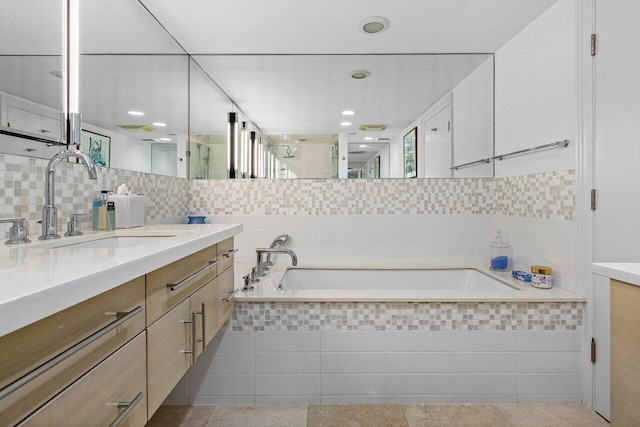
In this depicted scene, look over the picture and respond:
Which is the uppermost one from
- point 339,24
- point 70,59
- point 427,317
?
point 339,24

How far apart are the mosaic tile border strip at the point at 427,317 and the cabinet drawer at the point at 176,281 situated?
1.76 feet

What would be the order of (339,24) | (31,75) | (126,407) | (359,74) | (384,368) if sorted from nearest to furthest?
(126,407) < (31,75) < (384,368) < (339,24) < (359,74)

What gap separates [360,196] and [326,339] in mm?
1325

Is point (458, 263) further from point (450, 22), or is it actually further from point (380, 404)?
point (450, 22)

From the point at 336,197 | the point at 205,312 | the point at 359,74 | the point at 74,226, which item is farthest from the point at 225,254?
the point at 359,74

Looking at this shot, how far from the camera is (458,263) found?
283 centimetres

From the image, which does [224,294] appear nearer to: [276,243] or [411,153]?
[276,243]

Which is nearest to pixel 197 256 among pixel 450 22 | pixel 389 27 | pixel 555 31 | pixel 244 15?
pixel 244 15

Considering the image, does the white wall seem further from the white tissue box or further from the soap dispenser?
the white tissue box

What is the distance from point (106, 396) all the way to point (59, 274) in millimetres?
298

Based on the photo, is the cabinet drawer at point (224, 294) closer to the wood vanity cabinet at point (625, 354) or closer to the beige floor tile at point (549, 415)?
the wood vanity cabinet at point (625, 354)

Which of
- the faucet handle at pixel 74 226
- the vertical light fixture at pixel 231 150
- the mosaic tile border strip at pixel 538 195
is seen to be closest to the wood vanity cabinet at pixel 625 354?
the mosaic tile border strip at pixel 538 195

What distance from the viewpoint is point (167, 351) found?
104cm

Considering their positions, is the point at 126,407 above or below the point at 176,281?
below
